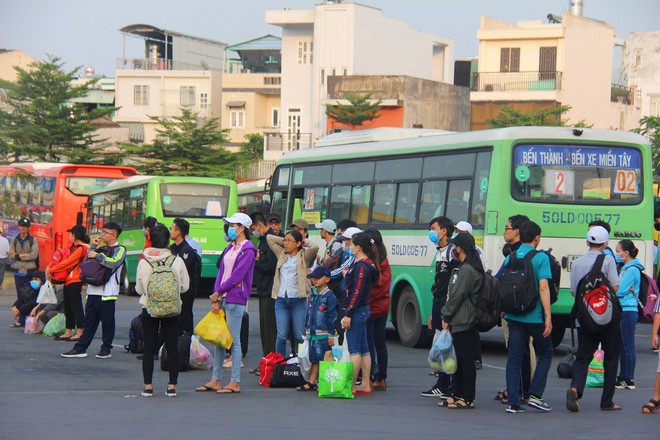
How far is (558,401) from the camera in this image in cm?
1200

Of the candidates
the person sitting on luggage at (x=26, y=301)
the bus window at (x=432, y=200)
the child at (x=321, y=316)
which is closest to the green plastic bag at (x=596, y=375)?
the child at (x=321, y=316)

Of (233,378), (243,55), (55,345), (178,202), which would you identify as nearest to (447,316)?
(233,378)

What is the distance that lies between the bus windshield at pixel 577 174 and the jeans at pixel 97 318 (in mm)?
5818

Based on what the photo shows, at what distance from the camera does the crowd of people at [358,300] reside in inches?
432

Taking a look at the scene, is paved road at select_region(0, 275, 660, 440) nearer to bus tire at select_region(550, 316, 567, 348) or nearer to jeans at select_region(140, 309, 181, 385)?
jeans at select_region(140, 309, 181, 385)

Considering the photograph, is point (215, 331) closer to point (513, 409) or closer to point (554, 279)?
point (513, 409)

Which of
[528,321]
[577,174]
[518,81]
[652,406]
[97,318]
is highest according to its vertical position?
[518,81]

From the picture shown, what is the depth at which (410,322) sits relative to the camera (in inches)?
703

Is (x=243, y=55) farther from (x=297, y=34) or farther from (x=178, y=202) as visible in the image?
(x=178, y=202)

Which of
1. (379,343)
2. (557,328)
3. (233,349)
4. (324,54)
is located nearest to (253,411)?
(233,349)

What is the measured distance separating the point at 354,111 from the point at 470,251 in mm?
49726

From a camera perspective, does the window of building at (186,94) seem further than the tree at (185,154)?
Yes

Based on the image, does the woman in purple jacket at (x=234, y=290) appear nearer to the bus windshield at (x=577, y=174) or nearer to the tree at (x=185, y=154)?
the bus windshield at (x=577, y=174)

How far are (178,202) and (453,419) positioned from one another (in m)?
18.6
